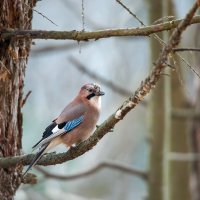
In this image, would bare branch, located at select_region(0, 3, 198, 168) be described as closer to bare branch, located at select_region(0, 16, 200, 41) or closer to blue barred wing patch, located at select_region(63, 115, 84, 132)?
bare branch, located at select_region(0, 16, 200, 41)

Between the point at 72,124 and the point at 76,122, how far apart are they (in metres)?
0.05

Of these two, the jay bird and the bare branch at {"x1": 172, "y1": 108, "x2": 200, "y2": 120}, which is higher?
the jay bird

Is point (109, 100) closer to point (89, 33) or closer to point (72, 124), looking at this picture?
point (72, 124)

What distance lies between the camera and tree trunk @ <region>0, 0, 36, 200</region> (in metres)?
4.57

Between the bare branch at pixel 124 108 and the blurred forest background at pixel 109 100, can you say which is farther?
the blurred forest background at pixel 109 100

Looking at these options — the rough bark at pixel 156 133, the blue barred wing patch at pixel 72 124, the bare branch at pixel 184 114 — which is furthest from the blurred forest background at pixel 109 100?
the blue barred wing patch at pixel 72 124

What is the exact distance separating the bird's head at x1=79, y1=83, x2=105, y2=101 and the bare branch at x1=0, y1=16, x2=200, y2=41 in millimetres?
1309

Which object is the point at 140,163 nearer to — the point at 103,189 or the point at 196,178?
the point at 103,189

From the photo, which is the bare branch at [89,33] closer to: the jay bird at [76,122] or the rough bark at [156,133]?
the jay bird at [76,122]

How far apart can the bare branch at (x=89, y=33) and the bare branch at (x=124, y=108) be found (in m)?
0.36

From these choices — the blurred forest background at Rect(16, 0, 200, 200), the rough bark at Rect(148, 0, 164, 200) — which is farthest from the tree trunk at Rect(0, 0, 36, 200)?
the blurred forest background at Rect(16, 0, 200, 200)

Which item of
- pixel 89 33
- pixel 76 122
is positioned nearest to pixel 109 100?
pixel 76 122

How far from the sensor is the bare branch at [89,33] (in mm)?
3969

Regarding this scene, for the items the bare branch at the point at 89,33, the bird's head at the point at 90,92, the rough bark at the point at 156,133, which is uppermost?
the bare branch at the point at 89,33
